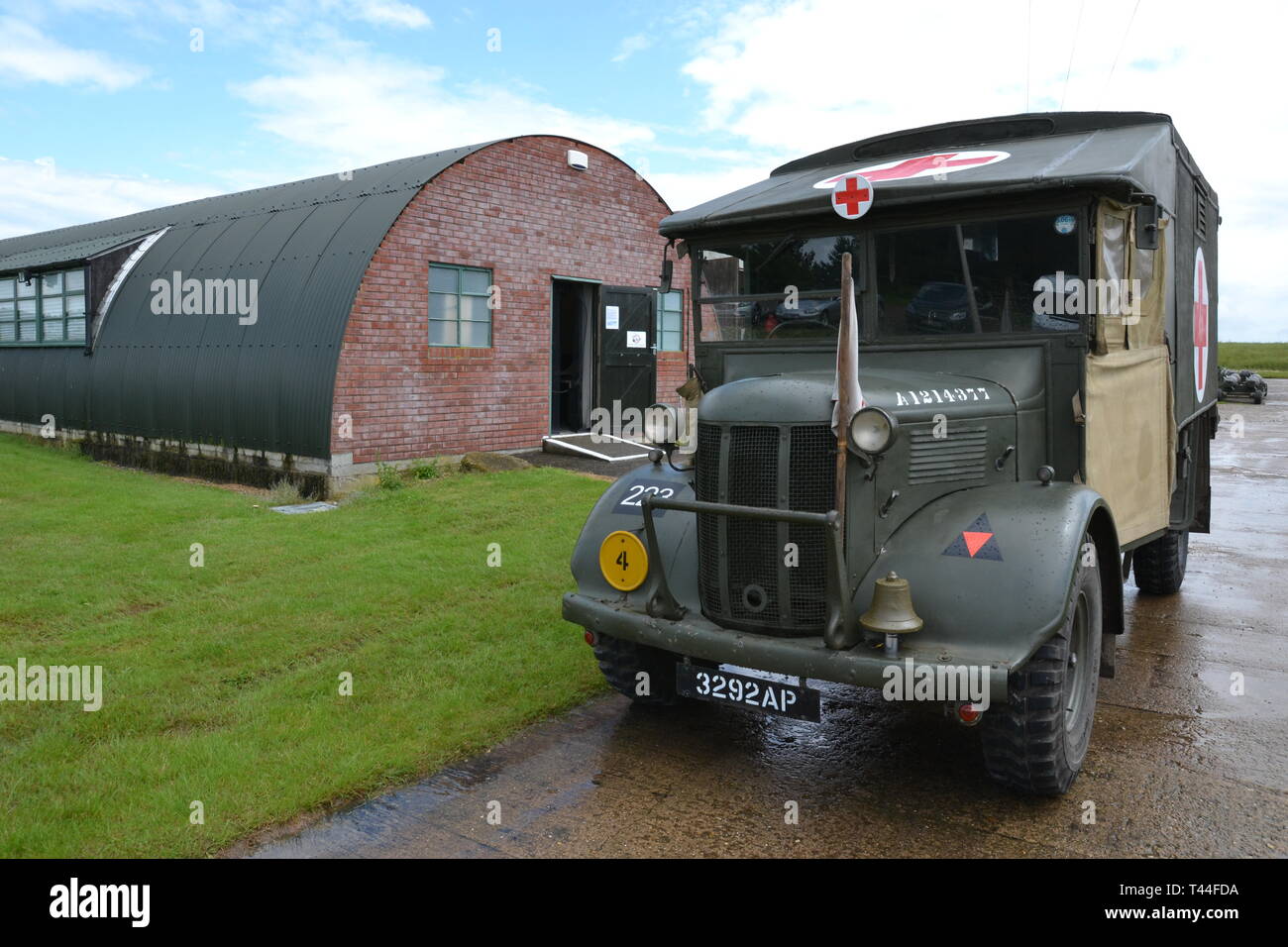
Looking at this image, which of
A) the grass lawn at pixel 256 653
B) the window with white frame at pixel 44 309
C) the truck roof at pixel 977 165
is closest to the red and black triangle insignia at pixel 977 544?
the truck roof at pixel 977 165

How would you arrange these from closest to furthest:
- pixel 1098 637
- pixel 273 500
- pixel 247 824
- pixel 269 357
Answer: pixel 247 824, pixel 1098 637, pixel 273 500, pixel 269 357

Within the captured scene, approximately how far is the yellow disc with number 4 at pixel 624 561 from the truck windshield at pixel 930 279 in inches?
62.9

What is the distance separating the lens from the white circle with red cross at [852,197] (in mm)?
4996

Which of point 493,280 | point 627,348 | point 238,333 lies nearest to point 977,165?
point 493,280

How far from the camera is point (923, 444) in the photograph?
436cm

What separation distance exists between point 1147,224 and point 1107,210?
197mm

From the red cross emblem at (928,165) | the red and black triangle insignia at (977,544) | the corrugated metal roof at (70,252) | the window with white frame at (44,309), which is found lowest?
A: the red and black triangle insignia at (977,544)

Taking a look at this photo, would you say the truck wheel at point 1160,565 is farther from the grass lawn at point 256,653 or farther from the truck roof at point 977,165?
the grass lawn at point 256,653

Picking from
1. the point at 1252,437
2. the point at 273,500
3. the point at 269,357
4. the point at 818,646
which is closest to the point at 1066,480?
the point at 818,646

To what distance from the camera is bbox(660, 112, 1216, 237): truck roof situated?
472 centimetres
